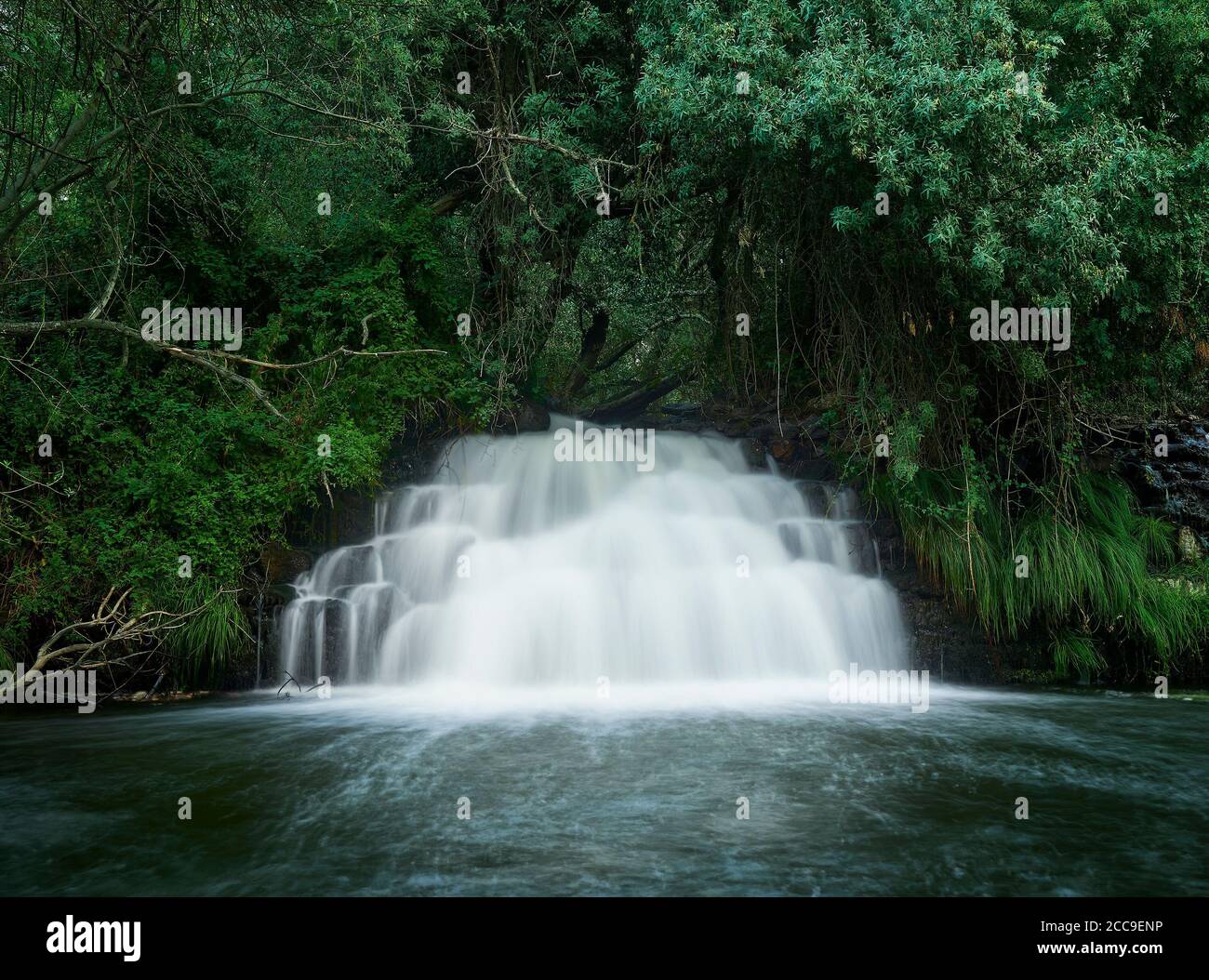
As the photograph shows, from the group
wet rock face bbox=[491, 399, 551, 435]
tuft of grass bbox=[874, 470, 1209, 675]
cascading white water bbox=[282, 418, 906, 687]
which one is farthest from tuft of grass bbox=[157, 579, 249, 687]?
tuft of grass bbox=[874, 470, 1209, 675]

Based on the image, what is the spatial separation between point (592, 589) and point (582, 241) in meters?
5.17

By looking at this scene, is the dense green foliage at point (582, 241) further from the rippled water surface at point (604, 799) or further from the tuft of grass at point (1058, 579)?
the rippled water surface at point (604, 799)

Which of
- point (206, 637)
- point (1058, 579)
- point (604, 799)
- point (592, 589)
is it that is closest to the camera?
point (604, 799)

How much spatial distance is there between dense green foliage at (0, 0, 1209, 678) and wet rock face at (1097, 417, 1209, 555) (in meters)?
0.37

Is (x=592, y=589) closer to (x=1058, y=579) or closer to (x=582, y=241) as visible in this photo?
(x=1058, y=579)

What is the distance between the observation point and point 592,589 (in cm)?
912

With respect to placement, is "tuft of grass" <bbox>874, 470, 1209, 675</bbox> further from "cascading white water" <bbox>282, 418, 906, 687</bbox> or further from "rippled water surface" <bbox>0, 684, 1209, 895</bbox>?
"rippled water surface" <bbox>0, 684, 1209, 895</bbox>

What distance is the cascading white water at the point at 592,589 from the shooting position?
854 cm

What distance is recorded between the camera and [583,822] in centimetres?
456

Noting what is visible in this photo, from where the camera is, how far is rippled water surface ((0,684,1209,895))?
3.90 metres

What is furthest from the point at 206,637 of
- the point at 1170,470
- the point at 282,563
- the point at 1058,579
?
the point at 1170,470

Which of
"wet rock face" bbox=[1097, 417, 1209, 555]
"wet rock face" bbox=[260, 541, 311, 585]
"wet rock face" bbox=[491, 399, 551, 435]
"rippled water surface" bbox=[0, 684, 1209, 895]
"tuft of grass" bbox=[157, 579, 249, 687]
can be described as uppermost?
"wet rock face" bbox=[491, 399, 551, 435]
